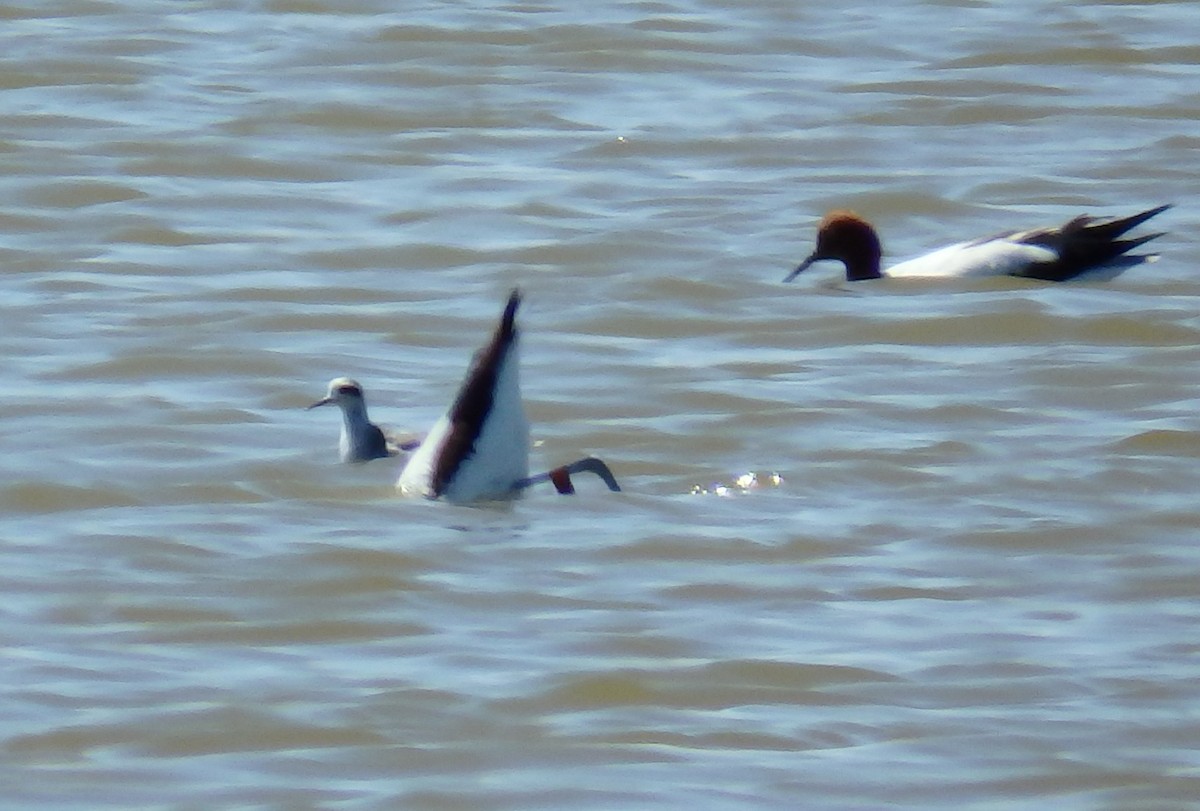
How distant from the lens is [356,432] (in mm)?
8156

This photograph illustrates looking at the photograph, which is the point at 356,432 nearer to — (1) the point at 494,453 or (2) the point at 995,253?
(1) the point at 494,453

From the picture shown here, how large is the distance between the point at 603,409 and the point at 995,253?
256 centimetres

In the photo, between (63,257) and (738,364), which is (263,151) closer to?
(63,257)

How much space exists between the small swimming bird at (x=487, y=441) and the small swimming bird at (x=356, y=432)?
291 millimetres

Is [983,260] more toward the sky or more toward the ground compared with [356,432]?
more toward the ground

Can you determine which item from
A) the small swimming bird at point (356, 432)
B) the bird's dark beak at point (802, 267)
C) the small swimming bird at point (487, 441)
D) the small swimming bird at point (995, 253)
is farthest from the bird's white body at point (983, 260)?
the small swimming bird at point (487, 441)

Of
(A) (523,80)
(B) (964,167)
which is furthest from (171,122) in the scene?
(B) (964,167)

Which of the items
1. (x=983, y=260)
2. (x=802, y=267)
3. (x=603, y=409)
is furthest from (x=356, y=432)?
(x=983, y=260)

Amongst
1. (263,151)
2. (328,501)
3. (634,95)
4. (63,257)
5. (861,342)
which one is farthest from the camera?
(634,95)

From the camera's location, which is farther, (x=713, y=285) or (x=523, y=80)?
(x=523, y=80)

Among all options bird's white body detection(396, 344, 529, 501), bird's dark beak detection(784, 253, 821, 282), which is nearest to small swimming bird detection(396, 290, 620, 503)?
bird's white body detection(396, 344, 529, 501)

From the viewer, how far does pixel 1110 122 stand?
520 inches

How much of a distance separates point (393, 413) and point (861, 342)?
1802mm

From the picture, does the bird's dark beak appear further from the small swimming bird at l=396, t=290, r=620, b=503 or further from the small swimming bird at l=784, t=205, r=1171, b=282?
the small swimming bird at l=396, t=290, r=620, b=503
